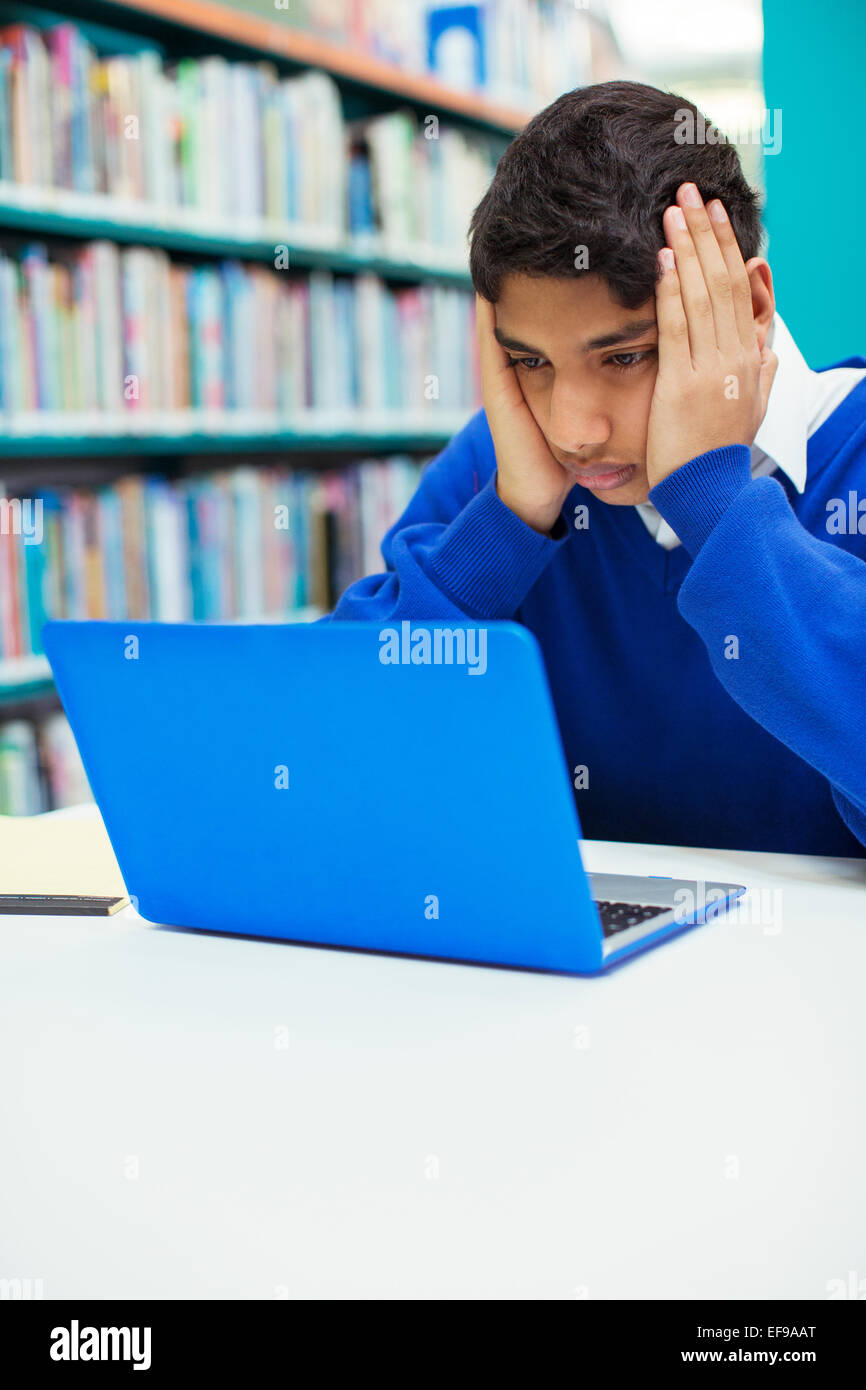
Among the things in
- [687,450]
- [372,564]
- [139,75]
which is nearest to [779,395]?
[687,450]

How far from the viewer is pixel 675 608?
1.28 meters

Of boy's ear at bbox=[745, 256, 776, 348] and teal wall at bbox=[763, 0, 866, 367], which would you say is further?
teal wall at bbox=[763, 0, 866, 367]

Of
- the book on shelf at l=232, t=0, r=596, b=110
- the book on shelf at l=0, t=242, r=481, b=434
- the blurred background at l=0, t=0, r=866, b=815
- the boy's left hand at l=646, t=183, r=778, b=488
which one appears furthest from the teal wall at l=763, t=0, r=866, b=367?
the book on shelf at l=232, t=0, r=596, b=110

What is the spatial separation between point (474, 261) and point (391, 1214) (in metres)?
0.81

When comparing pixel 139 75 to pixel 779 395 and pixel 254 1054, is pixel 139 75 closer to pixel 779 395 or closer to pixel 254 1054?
pixel 779 395

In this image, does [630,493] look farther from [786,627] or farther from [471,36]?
[471,36]

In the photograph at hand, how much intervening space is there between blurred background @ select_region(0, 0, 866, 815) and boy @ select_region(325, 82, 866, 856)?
801mm

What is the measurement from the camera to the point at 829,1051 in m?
0.66

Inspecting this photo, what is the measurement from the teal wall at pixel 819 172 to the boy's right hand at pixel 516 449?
856 mm

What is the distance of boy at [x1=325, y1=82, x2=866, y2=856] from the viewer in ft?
3.14

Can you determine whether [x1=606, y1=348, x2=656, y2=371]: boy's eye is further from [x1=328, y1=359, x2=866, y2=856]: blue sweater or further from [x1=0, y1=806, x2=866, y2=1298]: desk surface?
[x1=0, y1=806, x2=866, y2=1298]: desk surface

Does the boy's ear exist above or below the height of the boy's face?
above

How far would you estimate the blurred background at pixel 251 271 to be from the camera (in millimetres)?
1986

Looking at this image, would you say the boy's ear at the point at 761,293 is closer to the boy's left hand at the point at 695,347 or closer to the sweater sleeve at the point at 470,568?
the boy's left hand at the point at 695,347
